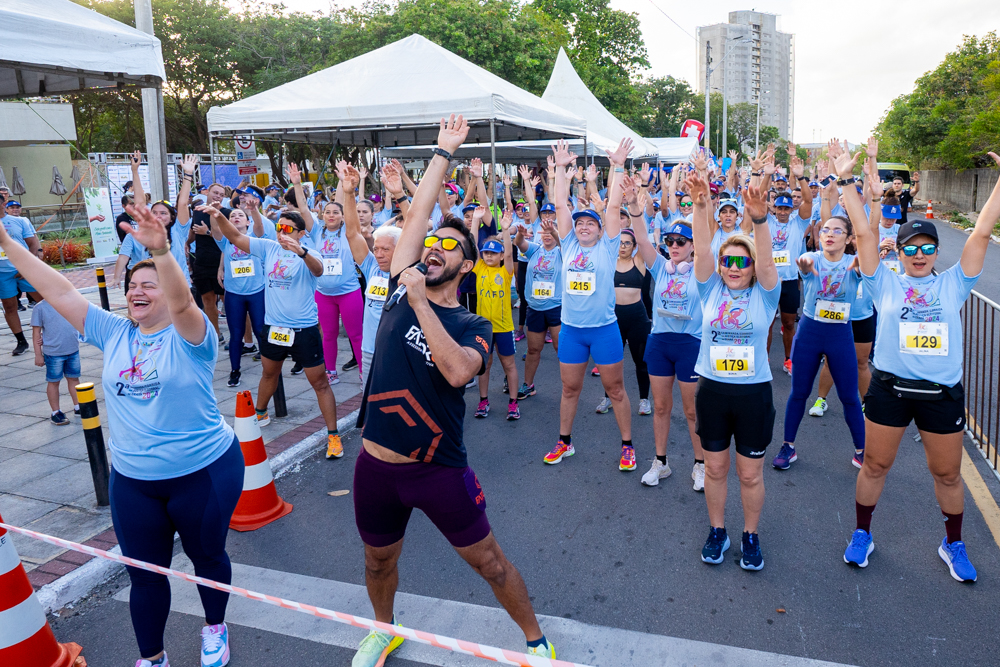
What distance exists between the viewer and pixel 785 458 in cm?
551

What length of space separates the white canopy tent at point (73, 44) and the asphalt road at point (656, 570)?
3315 mm

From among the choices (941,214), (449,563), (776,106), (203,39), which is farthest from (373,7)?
(776,106)

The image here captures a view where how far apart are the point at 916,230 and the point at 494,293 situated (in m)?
3.79

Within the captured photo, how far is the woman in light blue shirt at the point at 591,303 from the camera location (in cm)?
539

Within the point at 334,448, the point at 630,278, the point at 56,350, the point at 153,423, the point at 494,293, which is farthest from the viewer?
the point at 494,293

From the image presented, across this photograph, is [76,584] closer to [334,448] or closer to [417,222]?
[334,448]

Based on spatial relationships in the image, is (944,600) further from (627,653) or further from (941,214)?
(941,214)

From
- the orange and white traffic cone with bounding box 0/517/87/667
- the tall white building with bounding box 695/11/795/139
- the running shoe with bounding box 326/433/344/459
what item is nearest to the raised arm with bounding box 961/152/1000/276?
the running shoe with bounding box 326/433/344/459

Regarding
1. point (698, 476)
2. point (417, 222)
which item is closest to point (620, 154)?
point (698, 476)

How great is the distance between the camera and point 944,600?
145 inches

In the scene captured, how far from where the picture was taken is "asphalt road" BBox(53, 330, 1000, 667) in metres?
3.41

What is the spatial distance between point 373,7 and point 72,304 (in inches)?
1094

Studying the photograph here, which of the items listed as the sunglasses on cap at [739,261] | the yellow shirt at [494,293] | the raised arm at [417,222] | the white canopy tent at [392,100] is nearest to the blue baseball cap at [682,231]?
the sunglasses on cap at [739,261]

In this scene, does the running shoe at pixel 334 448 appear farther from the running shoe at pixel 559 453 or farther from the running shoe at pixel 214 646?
the running shoe at pixel 214 646
